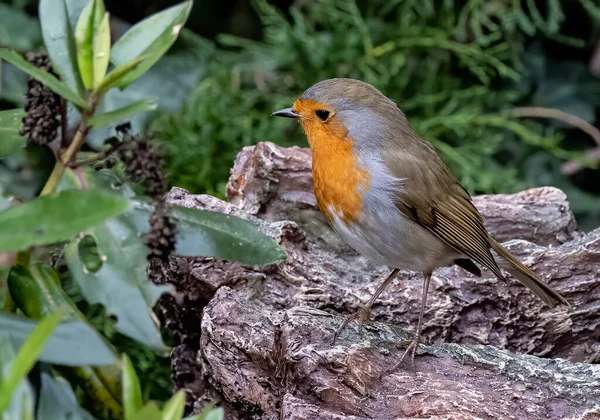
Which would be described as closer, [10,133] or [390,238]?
[10,133]

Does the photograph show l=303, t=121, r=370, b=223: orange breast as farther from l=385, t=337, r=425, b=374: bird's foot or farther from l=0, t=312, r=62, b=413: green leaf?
l=0, t=312, r=62, b=413: green leaf

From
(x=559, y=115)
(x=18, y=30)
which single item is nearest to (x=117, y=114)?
(x=18, y=30)

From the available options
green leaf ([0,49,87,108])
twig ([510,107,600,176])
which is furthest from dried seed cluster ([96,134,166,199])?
twig ([510,107,600,176])

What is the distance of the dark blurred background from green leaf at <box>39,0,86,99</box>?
1.80 m

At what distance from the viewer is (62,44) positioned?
45.0 inches

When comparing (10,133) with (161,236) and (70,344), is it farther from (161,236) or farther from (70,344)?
(70,344)

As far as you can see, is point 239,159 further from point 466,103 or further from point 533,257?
point 466,103

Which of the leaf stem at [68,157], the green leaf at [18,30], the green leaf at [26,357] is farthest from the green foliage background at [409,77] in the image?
the green leaf at [26,357]

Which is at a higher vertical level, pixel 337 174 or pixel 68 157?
pixel 68 157

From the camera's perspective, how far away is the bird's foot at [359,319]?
165cm

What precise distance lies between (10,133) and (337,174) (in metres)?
0.85

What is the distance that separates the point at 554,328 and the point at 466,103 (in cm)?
173

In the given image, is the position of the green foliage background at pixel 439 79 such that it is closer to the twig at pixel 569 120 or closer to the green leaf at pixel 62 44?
the twig at pixel 569 120

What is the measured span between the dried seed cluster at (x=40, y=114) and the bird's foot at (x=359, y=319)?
688 mm
